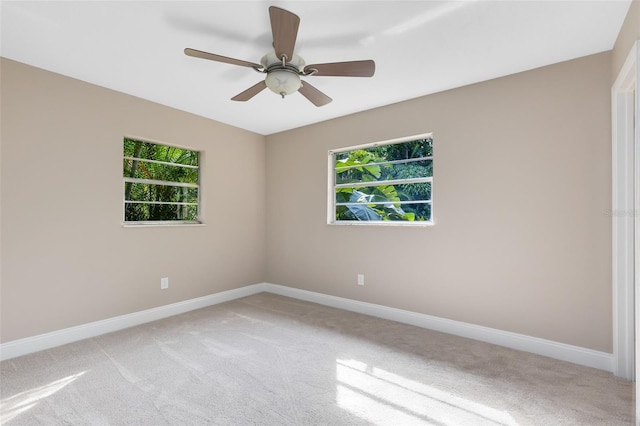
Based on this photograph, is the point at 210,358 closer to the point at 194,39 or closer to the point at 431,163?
the point at 194,39

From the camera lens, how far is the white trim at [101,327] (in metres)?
2.47

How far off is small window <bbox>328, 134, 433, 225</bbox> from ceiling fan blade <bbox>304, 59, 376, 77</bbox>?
1467 mm

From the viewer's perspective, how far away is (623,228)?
7.03 feet

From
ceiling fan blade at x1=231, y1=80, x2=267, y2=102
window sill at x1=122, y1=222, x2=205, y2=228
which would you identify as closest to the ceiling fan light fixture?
ceiling fan blade at x1=231, y1=80, x2=267, y2=102

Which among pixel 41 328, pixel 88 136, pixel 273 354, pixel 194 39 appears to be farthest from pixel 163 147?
pixel 273 354

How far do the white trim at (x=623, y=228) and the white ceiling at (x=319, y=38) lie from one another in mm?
532

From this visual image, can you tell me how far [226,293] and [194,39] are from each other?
306cm

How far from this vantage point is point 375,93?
311cm

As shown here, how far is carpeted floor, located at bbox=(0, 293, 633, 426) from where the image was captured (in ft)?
5.77

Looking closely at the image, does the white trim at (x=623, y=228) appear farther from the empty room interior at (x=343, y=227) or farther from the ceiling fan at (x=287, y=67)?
the ceiling fan at (x=287, y=67)

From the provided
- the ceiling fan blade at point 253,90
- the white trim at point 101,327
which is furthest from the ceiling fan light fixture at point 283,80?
the white trim at point 101,327

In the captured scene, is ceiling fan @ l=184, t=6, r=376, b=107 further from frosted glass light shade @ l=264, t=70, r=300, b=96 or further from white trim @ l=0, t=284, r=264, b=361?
white trim @ l=0, t=284, r=264, b=361

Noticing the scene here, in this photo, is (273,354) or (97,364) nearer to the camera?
(97,364)

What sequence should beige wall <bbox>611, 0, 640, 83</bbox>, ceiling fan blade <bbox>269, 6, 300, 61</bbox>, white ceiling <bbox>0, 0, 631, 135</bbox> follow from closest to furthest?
ceiling fan blade <bbox>269, 6, 300, 61</bbox>
beige wall <bbox>611, 0, 640, 83</bbox>
white ceiling <bbox>0, 0, 631, 135</bbox>
